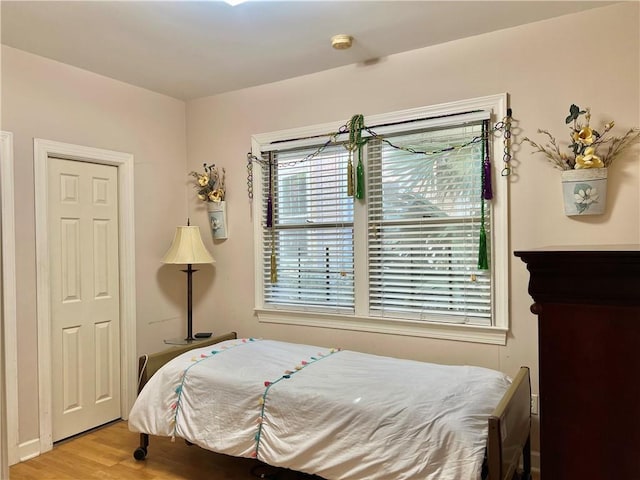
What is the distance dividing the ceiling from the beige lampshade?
1219 millimetres

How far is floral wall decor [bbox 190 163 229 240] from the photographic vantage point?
3.82 meters

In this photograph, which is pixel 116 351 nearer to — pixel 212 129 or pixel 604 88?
pixel 212 129

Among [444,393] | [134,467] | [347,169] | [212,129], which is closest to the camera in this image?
[444,393]

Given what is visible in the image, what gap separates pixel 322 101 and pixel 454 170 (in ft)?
3.73

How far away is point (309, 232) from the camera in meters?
3.51

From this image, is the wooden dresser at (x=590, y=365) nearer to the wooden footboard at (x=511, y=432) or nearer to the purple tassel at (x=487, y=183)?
the wooden footboard at (x=511, y=432)

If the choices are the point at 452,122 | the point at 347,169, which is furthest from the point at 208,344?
the point at 452,122

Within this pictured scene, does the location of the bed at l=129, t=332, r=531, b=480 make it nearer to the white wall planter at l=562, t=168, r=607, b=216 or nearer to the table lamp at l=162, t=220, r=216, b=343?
the table lamp at l=162, t=220, r=216, b=343

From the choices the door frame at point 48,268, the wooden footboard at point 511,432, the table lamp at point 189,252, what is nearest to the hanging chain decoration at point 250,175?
the table lamp at point 189,252

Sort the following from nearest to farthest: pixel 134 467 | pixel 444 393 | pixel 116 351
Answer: pixel 444 393 < pixel 134 467 < pixel 116 351

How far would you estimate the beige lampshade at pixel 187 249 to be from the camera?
142 inches

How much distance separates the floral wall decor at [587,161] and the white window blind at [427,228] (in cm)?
49

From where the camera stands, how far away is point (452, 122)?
289cm

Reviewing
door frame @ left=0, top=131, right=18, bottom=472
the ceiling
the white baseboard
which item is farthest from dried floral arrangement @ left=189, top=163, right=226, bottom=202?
the white baseboard
